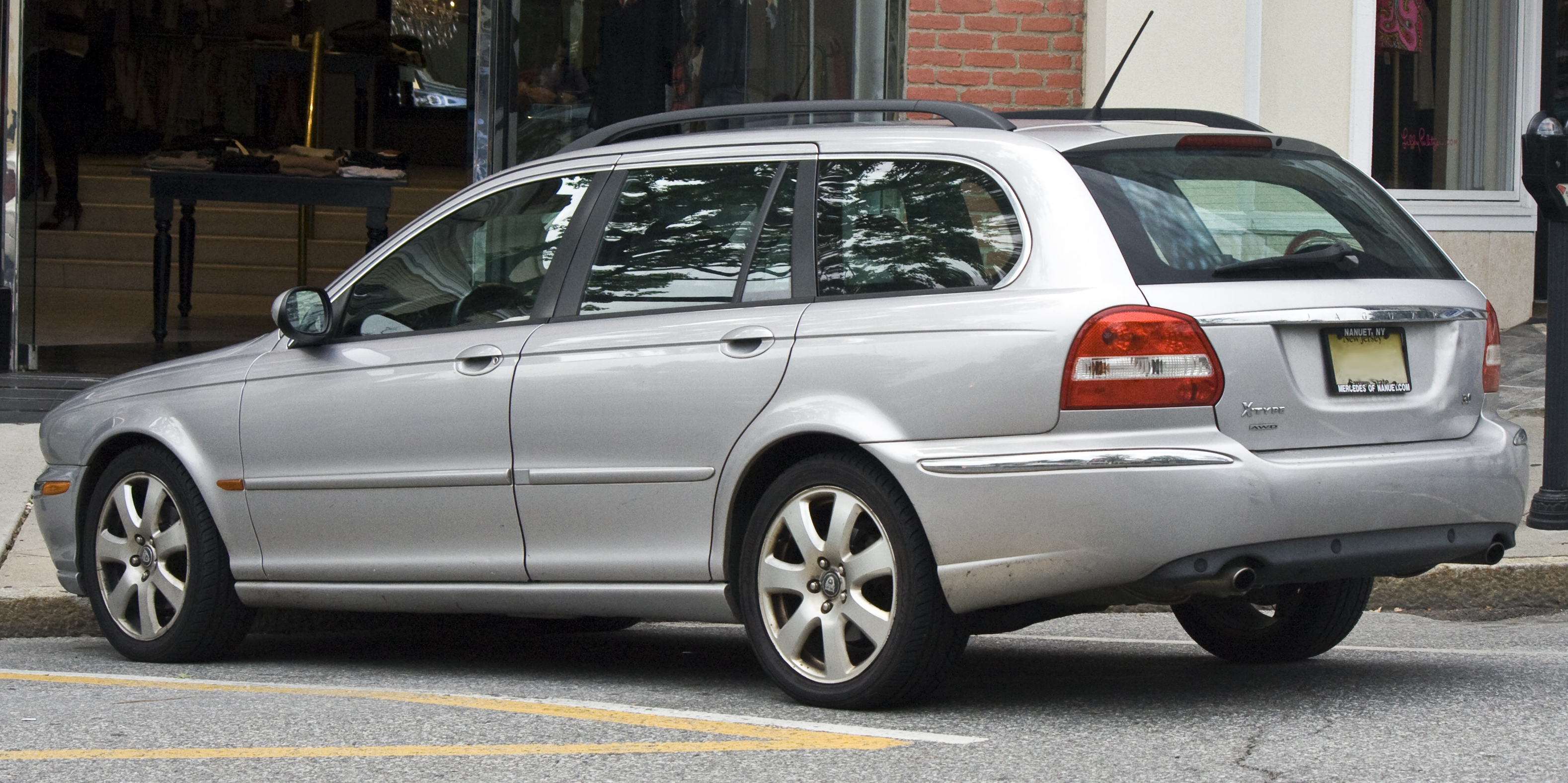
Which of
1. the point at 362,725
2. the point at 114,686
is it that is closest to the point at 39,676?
the point at 114,686

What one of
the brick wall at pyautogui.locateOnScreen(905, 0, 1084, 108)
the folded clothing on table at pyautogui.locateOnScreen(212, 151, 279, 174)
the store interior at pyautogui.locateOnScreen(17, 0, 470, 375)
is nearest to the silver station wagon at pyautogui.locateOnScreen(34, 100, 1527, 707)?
the brick wall at pyautogui.locateOnScreen(905, 0, 1084, 108)

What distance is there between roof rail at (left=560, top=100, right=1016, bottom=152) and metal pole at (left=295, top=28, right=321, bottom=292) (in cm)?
908

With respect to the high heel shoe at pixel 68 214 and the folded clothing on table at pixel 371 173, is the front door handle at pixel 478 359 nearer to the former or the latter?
the folded clothing on table at pixel 371 173

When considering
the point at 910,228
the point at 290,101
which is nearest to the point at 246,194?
the point at 290,101

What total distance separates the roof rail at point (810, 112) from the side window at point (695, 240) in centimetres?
17

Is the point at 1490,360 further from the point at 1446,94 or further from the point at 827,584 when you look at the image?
the point at 1446,94

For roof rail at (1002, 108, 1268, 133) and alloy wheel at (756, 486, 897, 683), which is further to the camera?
roof rail at (1002, 108, 1268, 133)

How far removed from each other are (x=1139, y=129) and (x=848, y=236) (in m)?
0.83

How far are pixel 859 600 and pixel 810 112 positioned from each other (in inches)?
59.5

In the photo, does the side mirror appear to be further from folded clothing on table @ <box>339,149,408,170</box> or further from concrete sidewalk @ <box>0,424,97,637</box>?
folded clothing on table @ <box>339,149,408,170</box>

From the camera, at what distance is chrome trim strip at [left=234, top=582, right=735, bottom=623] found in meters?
5.65

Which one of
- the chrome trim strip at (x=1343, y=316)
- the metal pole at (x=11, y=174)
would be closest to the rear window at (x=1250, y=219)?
the chrome trim strip at (x=1343, y=316)

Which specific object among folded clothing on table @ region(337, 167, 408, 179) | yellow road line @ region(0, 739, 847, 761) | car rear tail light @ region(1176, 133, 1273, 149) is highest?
folded clothing on table @ region(337, 167, 408, 179)

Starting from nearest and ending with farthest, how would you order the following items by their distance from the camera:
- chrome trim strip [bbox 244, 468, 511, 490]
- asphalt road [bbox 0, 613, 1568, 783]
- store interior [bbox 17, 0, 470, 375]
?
asphalt road [bbox 0, 613, 1568, 783] < chrome trim strip [bbox 244, 468, 511, 490] < store interior [bbox 17, 0, 470, 375]
